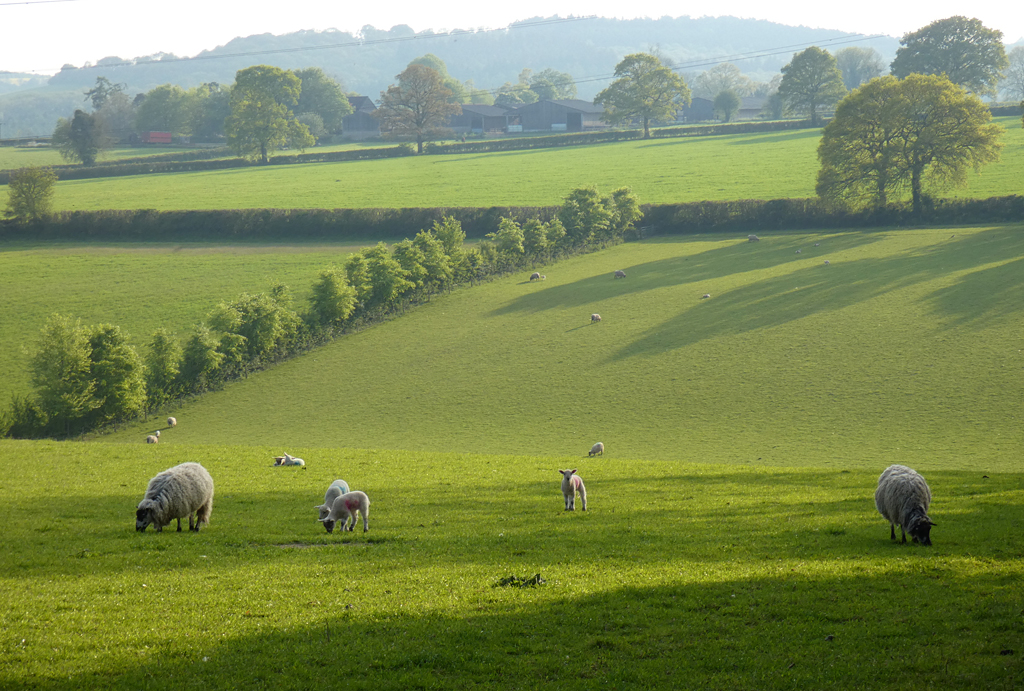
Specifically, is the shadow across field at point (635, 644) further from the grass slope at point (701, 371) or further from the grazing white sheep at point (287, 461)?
the grass slope at point (701, 371)

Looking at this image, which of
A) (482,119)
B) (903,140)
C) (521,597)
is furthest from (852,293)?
(482,119)

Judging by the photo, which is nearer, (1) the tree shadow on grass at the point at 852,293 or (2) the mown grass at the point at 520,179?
(1) the tree shadow on grass at the point at 852,293

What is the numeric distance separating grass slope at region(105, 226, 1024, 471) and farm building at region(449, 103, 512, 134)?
123 metres

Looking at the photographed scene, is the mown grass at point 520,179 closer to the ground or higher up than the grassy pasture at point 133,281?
higher up

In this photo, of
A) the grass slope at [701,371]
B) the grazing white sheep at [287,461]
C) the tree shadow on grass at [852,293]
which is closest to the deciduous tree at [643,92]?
the grass slope at [701,371]

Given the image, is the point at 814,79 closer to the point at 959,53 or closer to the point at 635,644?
the point at 959,53

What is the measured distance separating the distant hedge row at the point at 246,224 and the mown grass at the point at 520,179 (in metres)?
3.48

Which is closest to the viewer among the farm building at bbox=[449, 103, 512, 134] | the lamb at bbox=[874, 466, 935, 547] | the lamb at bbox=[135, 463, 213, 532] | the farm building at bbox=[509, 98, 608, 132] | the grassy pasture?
the lamb at bbox=[874, 466, 935, 547]

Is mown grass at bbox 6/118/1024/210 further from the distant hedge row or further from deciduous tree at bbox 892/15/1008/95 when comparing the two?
deciduous tree at bbox 892/15/1008/95

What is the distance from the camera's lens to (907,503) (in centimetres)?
1611

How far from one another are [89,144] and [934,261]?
137544 mm

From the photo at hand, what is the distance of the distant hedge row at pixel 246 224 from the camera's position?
88.5 metres

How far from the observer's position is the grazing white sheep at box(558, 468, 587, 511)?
20812 millimetres

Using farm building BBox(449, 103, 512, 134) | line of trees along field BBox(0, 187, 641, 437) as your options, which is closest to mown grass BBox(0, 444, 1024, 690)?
line of trees along field BBox(0, 187, 641, 437)
